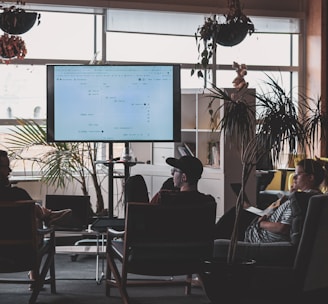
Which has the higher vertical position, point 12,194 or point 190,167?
point 190,167

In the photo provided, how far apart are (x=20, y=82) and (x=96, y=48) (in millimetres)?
980

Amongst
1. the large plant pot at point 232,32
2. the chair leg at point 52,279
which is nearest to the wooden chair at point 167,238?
the chair leg at point 52,279

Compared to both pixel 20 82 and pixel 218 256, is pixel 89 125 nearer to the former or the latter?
pixel 218 256

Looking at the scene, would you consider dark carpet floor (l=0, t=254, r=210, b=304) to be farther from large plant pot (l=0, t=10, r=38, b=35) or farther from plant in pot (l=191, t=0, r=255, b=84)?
plant in pot (l=191, t=0, r=255, b=84)

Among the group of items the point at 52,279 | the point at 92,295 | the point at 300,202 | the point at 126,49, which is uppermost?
the point at 126,49

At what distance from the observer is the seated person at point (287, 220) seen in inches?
210

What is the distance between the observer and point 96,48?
29.9ft

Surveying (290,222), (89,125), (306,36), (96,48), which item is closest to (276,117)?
(290,222)

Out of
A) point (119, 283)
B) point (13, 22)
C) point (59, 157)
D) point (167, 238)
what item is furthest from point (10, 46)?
point (167, 238)

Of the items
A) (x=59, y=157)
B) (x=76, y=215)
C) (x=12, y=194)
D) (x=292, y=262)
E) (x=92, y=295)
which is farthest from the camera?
(x=59, y=157)

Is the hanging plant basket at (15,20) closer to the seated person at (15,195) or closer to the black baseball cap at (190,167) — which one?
Answer: the seated person at (15,195)

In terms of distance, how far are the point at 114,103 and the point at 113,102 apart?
→ 0.01m

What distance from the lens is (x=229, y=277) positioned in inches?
202

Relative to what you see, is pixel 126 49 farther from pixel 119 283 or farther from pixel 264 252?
pixel 264 252
